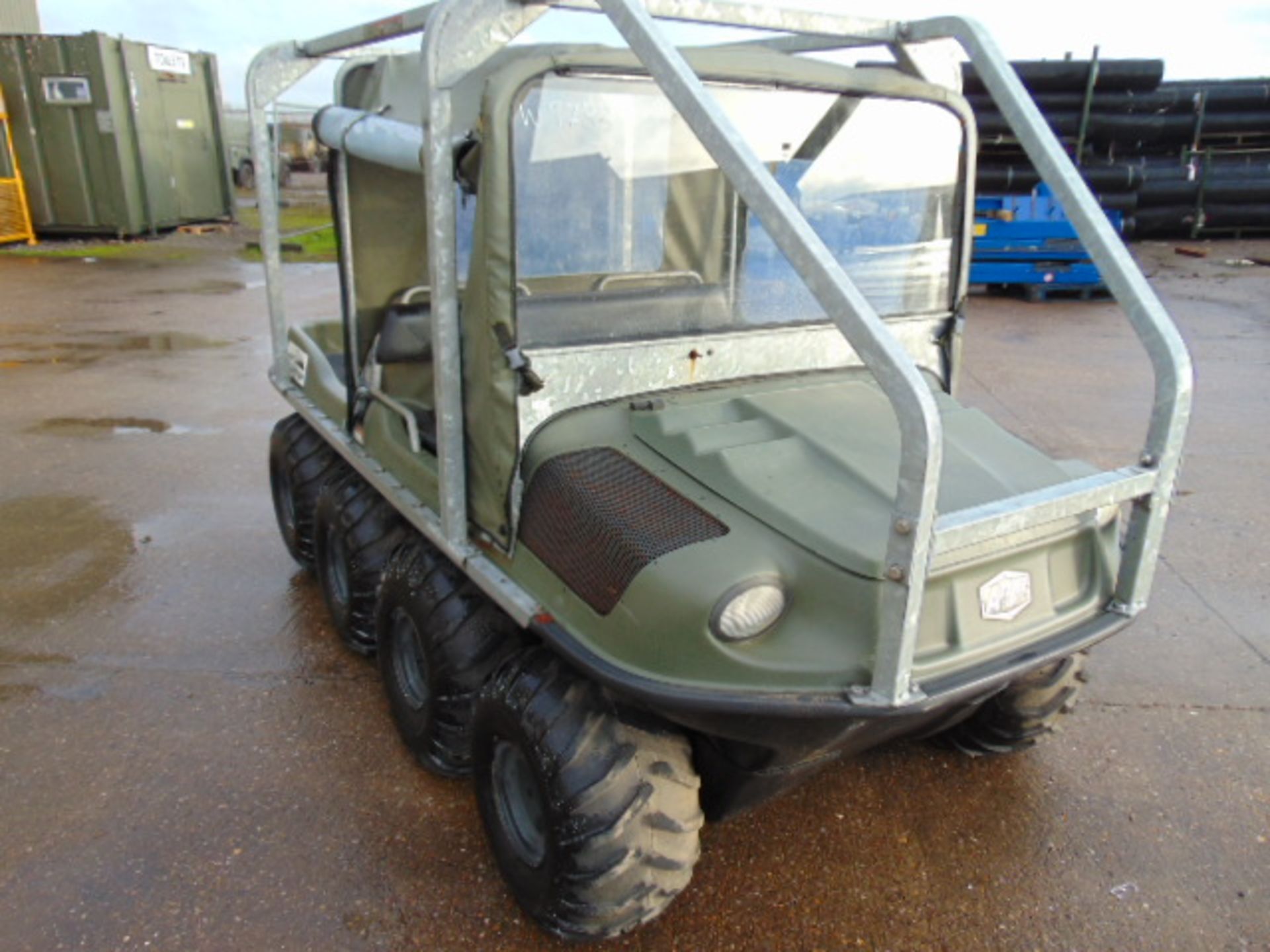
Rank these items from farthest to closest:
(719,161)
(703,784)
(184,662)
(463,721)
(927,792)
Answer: (184,662) < (927,792) < (463,721) < (703,784) < (719,161)

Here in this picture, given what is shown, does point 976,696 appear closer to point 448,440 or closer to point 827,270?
point 827,270

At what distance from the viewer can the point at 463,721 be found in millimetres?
2912

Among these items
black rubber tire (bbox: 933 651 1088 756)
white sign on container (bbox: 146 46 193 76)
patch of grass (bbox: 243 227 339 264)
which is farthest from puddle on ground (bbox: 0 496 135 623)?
white sign on container (bbox: 146 46 193 76)

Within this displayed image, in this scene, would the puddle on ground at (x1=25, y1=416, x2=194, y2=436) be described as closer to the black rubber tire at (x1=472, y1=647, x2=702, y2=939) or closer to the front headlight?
the black rubber tire at (x1=472, y1=647, x2=702, y2=939)

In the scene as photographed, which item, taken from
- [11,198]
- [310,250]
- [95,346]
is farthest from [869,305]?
[11,198]

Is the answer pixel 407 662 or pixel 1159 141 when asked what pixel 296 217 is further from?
pixel 407 662

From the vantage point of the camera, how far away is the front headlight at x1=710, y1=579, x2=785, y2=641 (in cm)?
204

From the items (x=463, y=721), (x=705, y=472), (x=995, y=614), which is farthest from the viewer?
(x=463, y=721)

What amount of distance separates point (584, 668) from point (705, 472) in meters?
0.56

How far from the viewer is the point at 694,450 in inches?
95.3

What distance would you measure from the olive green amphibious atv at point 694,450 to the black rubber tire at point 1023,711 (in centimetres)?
2

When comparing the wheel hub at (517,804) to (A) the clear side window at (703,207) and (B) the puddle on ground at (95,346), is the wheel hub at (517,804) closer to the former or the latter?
(A) the clear side window at (703,207)

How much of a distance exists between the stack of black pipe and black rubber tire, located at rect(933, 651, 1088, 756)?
12.8m

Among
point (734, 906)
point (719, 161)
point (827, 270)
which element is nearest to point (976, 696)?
point (734, 906)
